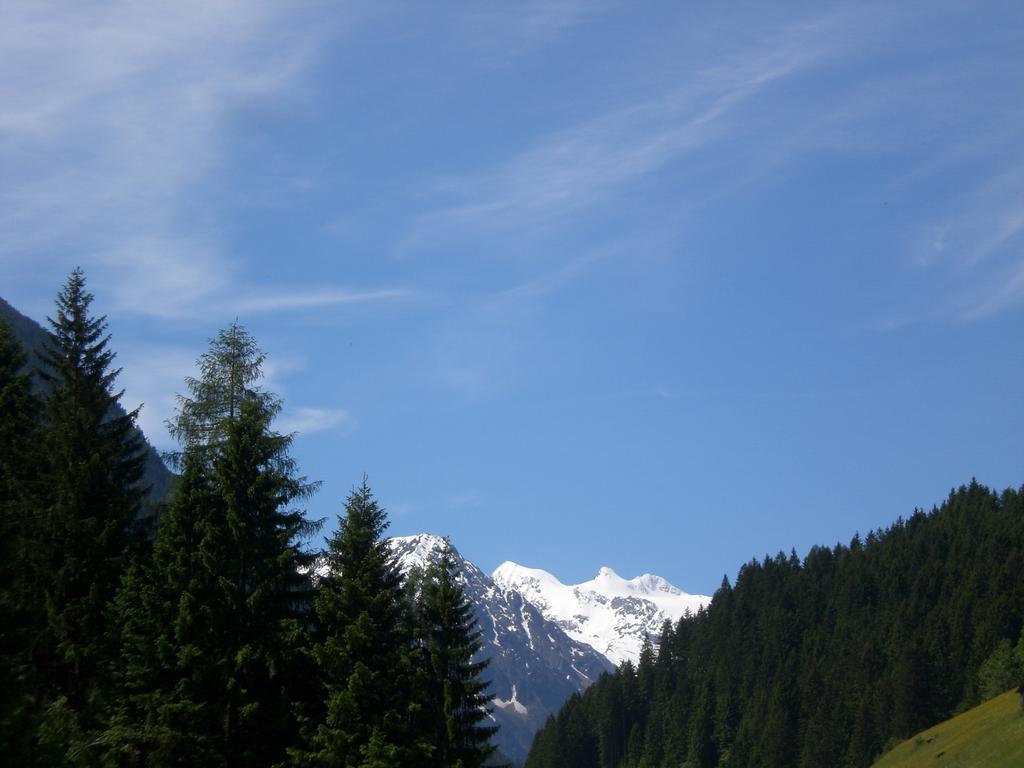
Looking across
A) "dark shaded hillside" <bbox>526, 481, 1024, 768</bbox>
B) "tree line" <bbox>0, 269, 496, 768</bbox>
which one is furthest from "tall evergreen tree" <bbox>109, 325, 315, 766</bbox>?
"dark shaded hillside" <bbox>526, 481, 1024, 768</bbox>

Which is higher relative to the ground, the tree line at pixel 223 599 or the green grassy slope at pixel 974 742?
the tree line at pixel 223 599

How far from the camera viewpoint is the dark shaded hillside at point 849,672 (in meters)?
140

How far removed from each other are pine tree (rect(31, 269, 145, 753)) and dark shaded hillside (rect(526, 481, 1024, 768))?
360 feet

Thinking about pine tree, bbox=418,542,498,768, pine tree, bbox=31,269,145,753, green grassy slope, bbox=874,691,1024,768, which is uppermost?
pine tree, bbox=31,269,145,753

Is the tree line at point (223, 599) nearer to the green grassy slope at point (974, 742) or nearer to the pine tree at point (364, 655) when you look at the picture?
the pine tree at point (364, 655)

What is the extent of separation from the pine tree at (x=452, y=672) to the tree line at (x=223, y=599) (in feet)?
0.24

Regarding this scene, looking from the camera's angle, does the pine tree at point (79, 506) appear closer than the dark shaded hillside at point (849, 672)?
Yes

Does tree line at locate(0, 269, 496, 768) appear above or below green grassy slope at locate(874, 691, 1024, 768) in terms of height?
above

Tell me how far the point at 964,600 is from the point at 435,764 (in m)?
127

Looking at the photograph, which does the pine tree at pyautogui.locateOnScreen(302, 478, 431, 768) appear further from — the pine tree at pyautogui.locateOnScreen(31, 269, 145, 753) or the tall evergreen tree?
the pine tree at pyautogui.locateOnScreen(31, 269, 145, 753)

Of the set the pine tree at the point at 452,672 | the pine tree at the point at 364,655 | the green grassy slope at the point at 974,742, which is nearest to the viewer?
the pine tree at the point at 364,655

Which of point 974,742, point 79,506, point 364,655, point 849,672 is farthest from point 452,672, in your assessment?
point 849,672

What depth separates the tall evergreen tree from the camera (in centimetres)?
3919

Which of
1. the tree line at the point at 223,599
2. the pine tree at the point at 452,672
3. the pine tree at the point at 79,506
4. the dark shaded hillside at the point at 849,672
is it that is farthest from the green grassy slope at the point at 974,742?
the pine tree at the point at 79,506
